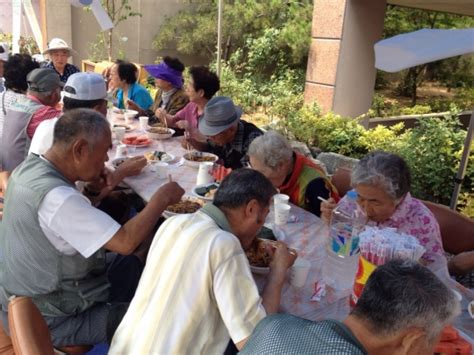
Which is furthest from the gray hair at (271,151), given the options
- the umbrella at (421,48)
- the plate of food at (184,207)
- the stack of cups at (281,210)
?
the umbrella at (421,48)

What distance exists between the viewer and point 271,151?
2545 mm

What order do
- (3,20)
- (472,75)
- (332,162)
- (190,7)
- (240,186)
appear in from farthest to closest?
(472,75) → (190,7) → (3,20) → (332,162) → (240,186)

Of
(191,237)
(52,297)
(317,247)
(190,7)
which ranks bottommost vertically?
(52,297)

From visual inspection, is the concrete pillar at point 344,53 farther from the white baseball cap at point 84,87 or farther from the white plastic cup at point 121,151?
the white baseball cap at point 84,87

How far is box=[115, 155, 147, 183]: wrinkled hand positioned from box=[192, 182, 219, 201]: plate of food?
0.58m

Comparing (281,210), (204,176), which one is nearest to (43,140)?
(204,176)

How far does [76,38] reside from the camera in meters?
11.7

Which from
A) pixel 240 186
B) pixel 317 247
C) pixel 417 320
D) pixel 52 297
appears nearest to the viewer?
pixel 417 320

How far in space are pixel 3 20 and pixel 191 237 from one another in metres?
12.6

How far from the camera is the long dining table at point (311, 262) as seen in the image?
168 cm

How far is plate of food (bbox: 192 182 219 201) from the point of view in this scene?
8.81 feet

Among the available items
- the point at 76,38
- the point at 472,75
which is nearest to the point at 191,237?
the point at 76,38

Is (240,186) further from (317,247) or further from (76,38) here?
(76,38)

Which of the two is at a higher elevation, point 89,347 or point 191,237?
point 191,237
